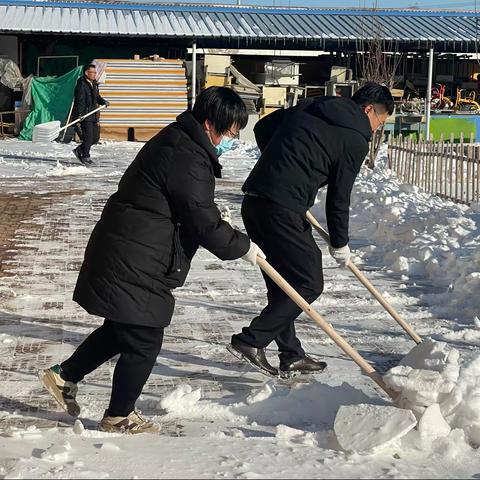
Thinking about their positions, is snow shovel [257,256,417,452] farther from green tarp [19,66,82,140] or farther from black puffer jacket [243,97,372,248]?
green tarp [19,66,82,140]

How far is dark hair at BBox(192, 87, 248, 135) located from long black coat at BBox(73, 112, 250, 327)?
0.19ft

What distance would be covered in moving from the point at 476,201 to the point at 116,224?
9400mm

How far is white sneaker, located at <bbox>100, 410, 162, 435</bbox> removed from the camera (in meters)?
4.19

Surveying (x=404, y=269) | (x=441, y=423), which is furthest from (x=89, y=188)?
(x=441, y=423)

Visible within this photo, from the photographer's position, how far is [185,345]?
5898 millimetres

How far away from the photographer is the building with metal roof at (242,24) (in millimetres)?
25469

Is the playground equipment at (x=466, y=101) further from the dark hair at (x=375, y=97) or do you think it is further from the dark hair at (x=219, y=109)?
the dark hair at (x=219, y=109)

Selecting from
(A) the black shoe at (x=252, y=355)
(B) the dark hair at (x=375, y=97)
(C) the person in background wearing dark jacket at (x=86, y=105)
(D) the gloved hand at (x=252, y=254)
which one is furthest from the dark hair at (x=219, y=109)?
(C) the person in background wearing dark jacket at (x=86, y=105)

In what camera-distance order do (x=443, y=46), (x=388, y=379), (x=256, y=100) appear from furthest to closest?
(x=443, y=46) → (x=256, y=100) → (x=388, y=379)

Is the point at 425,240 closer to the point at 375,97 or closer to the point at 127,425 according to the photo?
the point at 375,97

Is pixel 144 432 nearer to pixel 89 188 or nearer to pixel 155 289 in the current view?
pixel 155 289

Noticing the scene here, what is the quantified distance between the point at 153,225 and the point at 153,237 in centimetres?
5

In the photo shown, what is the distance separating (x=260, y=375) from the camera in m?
5.33

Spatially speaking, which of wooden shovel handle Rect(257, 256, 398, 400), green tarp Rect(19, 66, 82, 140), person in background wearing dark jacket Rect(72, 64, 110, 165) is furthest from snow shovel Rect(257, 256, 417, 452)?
green tarp Rect(19, 66, 82, 140)
